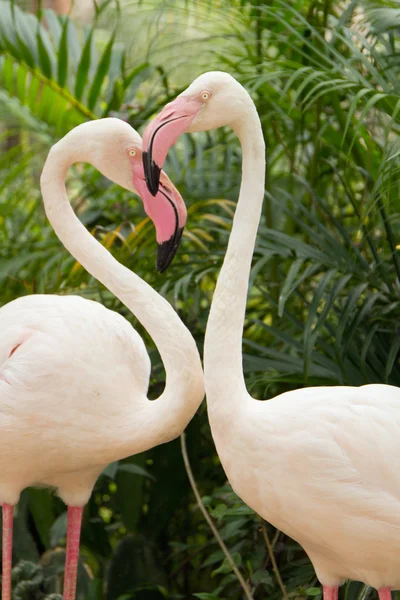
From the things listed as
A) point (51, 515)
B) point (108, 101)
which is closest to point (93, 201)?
point (108, 101)

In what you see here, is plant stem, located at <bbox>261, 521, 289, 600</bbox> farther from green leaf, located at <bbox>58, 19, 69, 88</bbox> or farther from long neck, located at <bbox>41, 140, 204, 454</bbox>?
green leaf, located at <bbox>58, 19, 69, 88</bbox>

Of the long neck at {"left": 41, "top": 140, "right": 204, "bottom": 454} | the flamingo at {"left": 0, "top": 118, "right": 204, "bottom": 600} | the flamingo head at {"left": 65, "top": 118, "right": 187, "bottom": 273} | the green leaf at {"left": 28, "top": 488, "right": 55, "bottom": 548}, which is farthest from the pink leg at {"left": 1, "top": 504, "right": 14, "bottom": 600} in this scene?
the flamingo head at {"left": 65, "top": 118, "right": 187, "bottom": 273}

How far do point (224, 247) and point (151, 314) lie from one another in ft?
2.76

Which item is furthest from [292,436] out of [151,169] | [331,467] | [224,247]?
[224,247]

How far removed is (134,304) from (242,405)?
25.4 inches

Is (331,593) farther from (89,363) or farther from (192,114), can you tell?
(192,114)

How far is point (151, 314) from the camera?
256 centimetres

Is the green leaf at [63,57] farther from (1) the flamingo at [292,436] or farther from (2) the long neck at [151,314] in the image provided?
(1) the flamingo at [292,436]

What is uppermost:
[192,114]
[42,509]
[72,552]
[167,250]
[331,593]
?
[192,114]

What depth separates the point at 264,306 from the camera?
367 cm

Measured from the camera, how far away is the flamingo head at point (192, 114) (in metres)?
2.08

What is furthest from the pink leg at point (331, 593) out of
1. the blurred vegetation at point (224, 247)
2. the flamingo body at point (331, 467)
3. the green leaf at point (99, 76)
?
the green leaf at point (99, 76)

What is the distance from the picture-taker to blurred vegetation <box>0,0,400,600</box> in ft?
8.86

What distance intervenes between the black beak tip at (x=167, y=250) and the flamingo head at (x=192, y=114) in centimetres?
31
